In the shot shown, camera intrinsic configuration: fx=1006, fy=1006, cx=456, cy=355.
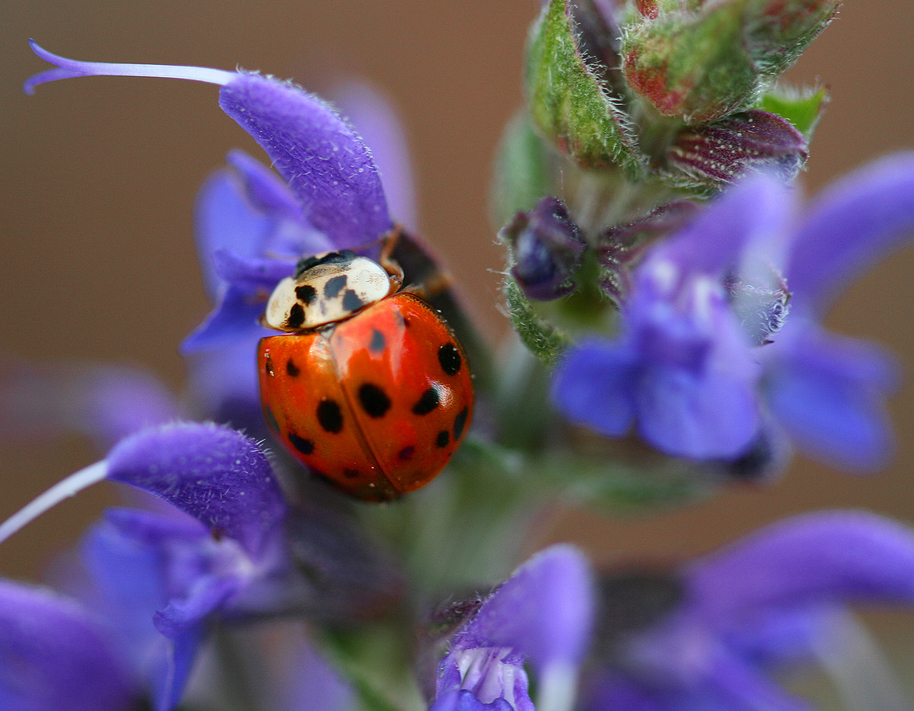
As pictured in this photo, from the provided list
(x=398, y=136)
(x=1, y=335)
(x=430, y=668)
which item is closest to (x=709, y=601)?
(x=430, y=668)

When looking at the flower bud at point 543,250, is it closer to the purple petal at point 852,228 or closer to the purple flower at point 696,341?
the purple flower at point 696,341

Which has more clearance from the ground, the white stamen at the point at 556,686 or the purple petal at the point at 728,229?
the purple petal at the point at 728,229

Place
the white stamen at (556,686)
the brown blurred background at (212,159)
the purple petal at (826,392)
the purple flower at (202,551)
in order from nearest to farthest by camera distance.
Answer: the white stamen at (556,686)
the purple flower at (202,551)
the purple petal at (826,392)
the brown blurred background at (212,159)

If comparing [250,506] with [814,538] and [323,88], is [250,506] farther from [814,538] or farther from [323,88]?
[323,88]

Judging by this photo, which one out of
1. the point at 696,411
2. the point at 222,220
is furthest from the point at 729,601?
the point at 222,220

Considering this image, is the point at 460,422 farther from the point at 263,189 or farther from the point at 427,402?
the point at 263,189

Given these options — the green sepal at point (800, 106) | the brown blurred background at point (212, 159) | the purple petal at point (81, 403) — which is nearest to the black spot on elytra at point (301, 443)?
the green sepal at point (800, 106)
